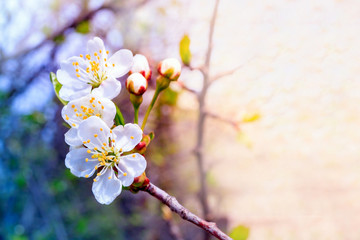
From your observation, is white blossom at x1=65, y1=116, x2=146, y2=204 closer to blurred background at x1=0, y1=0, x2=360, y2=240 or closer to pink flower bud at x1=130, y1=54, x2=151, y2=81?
pink flower bud at x1=130, y1=54, x2=151, y2=81

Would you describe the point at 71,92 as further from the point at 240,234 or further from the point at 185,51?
the point at 240,234

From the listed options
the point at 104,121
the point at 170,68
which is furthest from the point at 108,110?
the point at 170,68

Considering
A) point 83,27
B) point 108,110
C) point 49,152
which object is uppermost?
point 108,110

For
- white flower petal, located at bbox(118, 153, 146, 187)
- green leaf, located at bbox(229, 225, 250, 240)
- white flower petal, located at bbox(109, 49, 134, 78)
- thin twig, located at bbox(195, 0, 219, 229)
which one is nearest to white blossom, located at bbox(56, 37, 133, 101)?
white flower petal, located at bbox(109, 49, 134, 78)

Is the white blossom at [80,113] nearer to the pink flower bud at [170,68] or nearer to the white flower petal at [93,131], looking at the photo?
the white flower petal at [93,131]

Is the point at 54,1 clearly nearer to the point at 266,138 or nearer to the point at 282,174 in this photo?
the point at 266,138

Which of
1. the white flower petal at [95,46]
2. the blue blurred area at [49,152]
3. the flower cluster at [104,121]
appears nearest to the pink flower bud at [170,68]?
the flower cluster at [104,121]

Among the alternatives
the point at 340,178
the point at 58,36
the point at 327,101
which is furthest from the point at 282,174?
the point at 58,36
